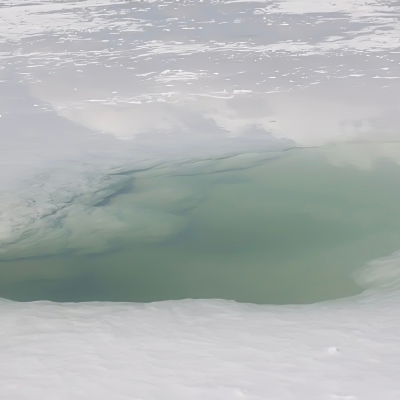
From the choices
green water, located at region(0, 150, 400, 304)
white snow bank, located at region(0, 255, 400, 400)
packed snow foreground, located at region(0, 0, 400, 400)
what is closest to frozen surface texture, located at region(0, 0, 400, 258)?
packed snow foreground, located at region(0, 0, 400, 400)

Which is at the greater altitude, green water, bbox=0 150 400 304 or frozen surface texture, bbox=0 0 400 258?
frozen surface texture, bbox=0 0 400 258

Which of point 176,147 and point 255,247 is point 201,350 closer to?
point 255,247

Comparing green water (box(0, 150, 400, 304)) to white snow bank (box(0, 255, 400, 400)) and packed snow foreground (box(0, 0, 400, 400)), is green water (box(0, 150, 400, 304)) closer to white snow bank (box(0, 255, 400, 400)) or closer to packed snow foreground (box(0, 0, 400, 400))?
packed snow foreground (box(0, 0, 400, 400))

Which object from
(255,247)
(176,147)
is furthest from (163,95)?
(255,247)

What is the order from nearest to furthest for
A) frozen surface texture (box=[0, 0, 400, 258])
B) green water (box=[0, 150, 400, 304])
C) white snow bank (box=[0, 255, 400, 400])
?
white snow bank (box=[0, 255, 400, 400]) < green water (box=[0, 150, 400, 304]) < frozen surface texture (box=[0, 0, 400, 258])

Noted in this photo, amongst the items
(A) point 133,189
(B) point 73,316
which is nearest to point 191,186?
(A) point 133,189

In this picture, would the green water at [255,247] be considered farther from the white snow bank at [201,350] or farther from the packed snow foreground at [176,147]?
the white snow bank at [201,350]

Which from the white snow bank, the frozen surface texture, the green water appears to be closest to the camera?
the white snow bank
